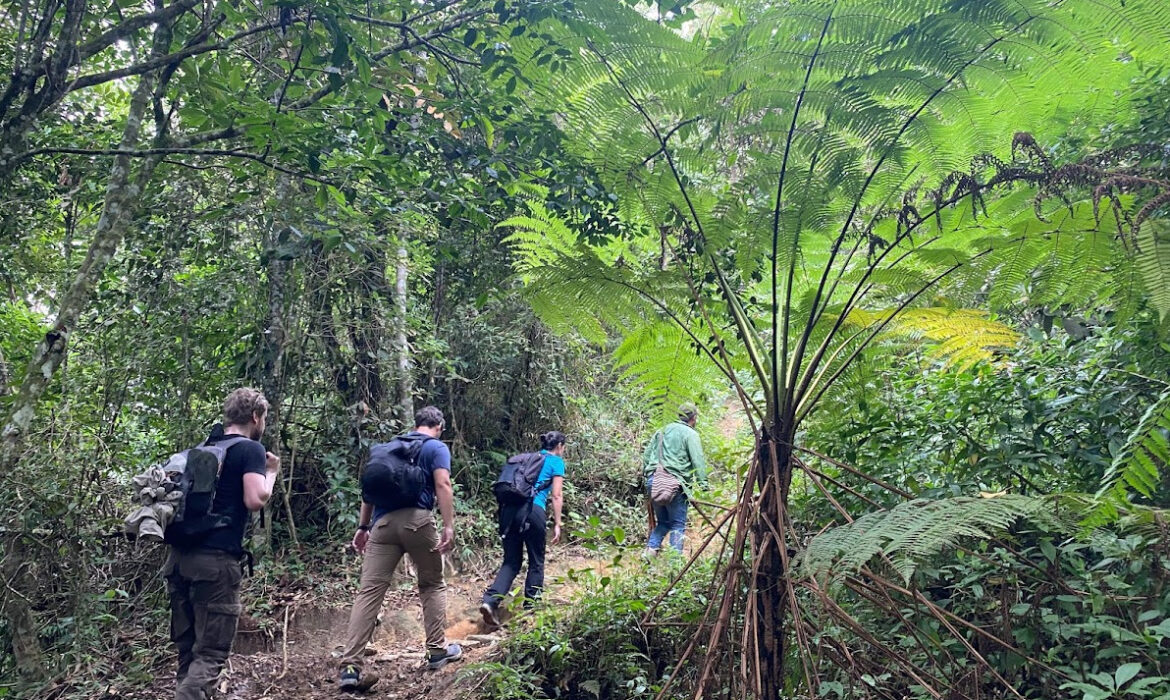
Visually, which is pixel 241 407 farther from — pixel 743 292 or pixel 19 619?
pixel 743 292

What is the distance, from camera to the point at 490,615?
537 cm

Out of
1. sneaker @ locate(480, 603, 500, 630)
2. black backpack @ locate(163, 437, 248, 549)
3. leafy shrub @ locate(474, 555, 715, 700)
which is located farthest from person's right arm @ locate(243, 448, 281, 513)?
sneaker @ locate(480, 603, 500, 630)

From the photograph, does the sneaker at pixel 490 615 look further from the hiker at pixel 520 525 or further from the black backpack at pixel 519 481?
the black backpack at pixel 519 481

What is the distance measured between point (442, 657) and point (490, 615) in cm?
79

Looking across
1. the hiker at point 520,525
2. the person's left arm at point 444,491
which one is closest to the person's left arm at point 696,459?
the hiker at point 520,525

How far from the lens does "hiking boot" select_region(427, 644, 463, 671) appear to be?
4582 mm

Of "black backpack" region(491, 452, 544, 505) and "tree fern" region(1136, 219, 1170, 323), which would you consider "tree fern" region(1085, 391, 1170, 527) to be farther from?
"black backpack" region(491, 452, 544, 505)

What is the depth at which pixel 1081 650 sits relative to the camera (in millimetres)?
2314

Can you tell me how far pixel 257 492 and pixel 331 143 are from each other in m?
2.10

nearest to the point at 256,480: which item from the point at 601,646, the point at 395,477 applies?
the point at 395,477

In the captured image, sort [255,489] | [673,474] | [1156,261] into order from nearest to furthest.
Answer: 1. [1156,261]
2. [255,489]
3. [673,474]

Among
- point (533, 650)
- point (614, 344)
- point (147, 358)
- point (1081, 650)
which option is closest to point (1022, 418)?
point (1081, 650)

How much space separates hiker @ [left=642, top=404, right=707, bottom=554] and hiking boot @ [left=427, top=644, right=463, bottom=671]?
2.20 m

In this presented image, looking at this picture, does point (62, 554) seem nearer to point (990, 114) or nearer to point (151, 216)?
point (151, 216)
